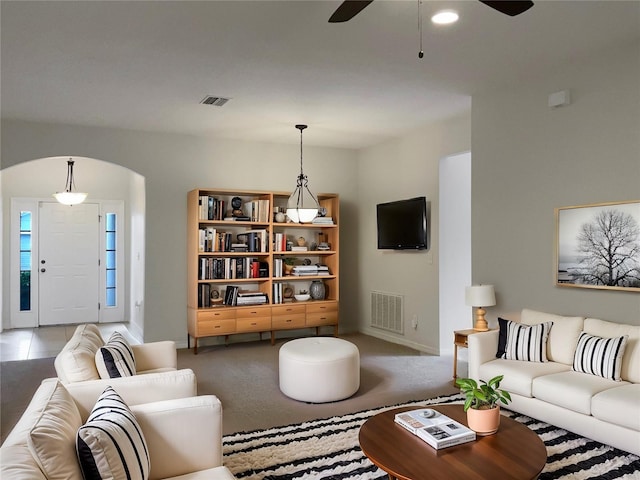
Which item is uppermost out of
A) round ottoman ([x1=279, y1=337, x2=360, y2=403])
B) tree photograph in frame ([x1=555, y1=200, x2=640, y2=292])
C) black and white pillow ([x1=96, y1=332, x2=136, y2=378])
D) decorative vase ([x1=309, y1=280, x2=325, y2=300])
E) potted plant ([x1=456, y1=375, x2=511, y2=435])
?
tree photograph in frame ([x1=555, y1=200, x2=640, y2=292])

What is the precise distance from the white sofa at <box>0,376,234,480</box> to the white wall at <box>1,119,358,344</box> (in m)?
3.78

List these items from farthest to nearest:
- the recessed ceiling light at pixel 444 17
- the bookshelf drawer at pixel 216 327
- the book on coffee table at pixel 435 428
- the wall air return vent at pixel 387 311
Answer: the wall air return vent at pixel 387 311, the bookshelf drawer at pixel 216 327, the recessed ceiling light at pixel 444 17, the book on coffee table at pixel 435 428

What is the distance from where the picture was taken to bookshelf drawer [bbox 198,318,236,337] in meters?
5.91

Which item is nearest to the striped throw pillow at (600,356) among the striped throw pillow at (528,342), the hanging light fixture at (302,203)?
the striped throw pillow at (528,342)

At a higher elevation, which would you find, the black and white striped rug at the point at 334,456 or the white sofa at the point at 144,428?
the white sofa at the point at 144,428

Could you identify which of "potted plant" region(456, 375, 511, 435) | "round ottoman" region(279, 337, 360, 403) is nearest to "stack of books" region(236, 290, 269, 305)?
"round ottoman" region(279, 337, 360, 403)

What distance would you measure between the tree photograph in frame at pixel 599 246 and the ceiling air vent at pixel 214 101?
318 cm

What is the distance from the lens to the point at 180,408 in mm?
2195

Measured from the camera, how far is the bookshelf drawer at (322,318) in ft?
21.5

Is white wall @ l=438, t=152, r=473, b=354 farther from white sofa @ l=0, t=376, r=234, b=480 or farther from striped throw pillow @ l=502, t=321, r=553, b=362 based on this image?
white sofa @ l=0, t=376, r=234, b=480

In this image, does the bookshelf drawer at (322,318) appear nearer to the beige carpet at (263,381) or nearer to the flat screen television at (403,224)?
the beige carpet at (263,381)

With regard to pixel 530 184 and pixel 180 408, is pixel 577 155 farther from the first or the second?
pixel 180 408

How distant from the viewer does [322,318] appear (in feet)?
21.8

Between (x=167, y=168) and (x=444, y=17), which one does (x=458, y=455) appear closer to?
(x=444, y=17)
